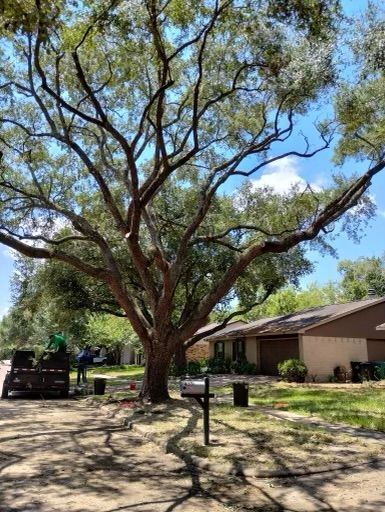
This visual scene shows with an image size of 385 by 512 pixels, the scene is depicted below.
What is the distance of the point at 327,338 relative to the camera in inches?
1045

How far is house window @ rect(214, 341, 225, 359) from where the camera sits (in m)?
37.2

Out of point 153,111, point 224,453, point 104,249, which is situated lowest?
point 224,453

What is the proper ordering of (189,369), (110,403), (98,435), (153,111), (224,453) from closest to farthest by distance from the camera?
(224,453), (98,435), (110,403), (153,111), (189,369)

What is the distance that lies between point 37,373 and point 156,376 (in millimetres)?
4826

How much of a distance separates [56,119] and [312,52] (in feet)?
29.6

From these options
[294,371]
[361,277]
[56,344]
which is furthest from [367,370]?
[361,277]

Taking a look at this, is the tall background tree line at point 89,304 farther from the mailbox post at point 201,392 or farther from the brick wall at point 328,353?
the mailbox post at point 201,392

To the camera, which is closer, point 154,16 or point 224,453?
point 224,453

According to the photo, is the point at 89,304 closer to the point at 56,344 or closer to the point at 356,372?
the point at 56,344

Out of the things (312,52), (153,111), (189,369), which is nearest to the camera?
(312,52)

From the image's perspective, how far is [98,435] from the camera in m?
9.65

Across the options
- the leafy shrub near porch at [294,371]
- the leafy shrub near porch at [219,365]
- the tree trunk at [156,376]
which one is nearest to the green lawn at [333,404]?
the tree trunk at [156,376]

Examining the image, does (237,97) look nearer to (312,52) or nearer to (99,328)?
(312,52)

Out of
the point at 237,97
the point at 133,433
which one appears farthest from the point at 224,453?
the point at 237,97
